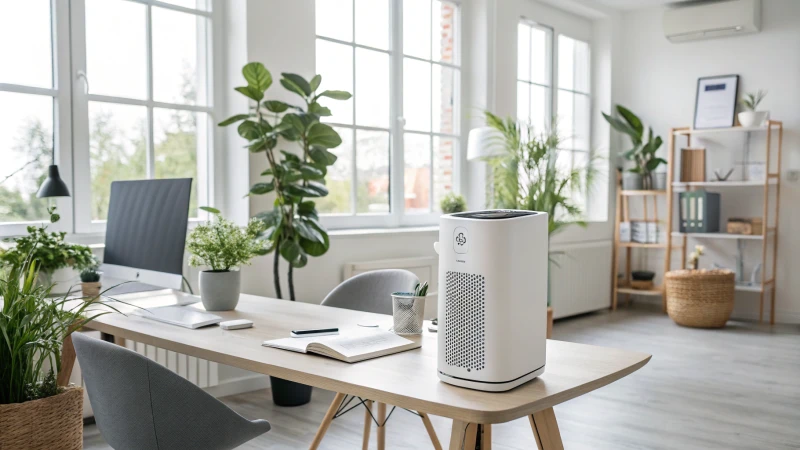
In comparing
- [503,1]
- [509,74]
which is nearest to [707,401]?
[509,74]

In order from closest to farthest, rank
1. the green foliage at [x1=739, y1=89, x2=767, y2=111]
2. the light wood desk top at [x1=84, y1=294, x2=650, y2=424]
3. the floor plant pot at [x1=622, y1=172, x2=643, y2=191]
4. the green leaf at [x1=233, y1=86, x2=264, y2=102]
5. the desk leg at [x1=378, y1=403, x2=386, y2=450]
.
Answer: the light wood desk top at [x1=84, y1=294, x2=650, y2=424], the desk leg at [x1=378, y1=403, x2=386, y2=450], the green leaf at [x1=233, y1=86, x2=264, y2=102], the green foliage at [x1=739, y1=89, x2=767, y2=111], the floor plant pot at [x1=622, y1=172, x2=643, y2=191]

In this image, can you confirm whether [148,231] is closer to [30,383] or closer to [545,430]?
[30,383]

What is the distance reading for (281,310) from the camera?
2.48 m

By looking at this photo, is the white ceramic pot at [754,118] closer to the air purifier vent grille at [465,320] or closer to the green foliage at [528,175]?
the green foliage at [528,175]

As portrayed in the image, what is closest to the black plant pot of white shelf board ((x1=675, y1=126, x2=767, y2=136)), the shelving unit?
the shelving unit

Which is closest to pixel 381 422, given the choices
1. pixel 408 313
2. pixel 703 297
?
pixel 408 313

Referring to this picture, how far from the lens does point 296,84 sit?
366 cm

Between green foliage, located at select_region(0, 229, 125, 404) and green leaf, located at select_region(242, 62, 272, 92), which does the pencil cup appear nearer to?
green foliage, located at select_region(0, 229, 125, 404)

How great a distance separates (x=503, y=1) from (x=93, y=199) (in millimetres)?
3474

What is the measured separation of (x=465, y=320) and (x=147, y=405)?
74cm

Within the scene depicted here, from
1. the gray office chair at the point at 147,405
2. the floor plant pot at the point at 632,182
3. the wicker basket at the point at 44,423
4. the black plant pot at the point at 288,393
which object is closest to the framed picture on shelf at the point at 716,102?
the floor plant pot at the point at 632,182

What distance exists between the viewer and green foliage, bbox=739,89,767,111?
20.0 ft

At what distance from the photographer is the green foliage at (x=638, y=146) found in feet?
21.6

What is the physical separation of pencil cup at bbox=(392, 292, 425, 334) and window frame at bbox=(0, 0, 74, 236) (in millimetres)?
2060
